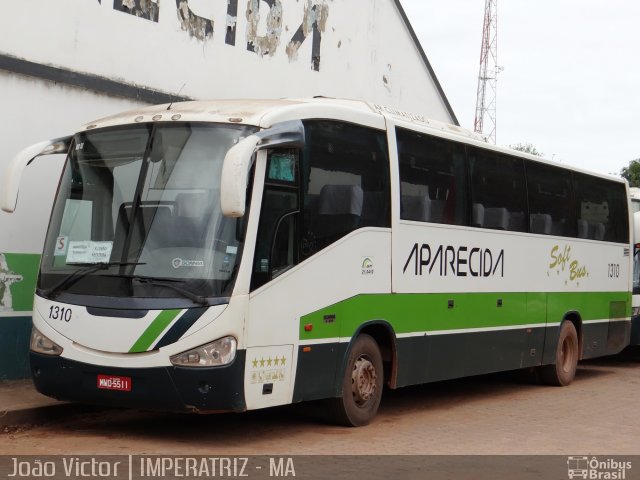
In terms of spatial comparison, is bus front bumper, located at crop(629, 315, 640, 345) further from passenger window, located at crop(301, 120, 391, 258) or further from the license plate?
the license plate

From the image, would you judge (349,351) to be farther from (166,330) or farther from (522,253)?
(522,253)

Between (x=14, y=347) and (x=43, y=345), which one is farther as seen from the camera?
(x=14, y=347)

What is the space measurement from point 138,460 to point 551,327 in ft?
27.7

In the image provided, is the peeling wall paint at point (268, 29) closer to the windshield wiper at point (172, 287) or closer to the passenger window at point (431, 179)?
the passenger window at point (431, 179)

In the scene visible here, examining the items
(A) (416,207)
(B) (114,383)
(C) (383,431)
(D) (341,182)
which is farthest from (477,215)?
(B) (114,383)

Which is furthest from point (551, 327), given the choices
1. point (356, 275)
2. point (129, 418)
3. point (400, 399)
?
point (129, 418)

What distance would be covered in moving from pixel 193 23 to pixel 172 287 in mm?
6955

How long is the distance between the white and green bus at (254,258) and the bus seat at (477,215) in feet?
0.38

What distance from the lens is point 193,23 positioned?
Result: 15.1m

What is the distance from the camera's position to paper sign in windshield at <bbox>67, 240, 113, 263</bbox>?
9.47 meters

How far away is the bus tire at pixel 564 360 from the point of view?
15812 mm

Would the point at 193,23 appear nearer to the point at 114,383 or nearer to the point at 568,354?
the point at 114,383

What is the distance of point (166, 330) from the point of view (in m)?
9.03

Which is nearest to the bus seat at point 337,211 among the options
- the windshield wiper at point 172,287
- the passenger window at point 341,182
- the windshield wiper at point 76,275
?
the passenger window at point 341,182
